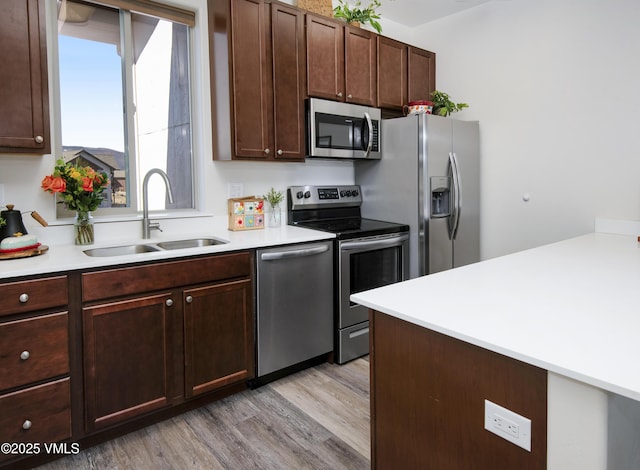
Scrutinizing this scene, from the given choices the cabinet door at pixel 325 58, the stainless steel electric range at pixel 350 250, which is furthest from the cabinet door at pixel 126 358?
the cabinet door at pixel 325 58

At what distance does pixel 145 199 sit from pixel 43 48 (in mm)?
887

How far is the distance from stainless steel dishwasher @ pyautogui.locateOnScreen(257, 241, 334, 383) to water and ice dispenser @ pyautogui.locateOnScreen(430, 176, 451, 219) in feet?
3.01

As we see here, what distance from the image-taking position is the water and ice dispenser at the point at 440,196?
3.08 meters

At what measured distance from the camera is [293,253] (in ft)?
8.23

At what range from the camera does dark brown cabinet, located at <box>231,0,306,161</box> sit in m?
2.62

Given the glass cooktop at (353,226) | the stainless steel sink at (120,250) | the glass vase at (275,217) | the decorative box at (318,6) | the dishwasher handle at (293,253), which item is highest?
the decorative box at (318,6)

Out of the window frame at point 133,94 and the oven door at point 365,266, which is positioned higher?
the window frame at point 133,94

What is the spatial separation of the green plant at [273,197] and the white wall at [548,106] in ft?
5.69

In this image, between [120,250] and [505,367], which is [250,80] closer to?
[120,250]

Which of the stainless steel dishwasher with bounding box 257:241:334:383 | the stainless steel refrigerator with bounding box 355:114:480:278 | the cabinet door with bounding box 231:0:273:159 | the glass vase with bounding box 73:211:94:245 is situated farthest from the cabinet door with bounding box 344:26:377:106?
the glass vase with bounding box 73:211:94:245

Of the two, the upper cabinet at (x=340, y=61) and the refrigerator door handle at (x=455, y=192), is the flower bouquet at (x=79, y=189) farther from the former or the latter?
the refrigerator door handle at (x=455, y=192)

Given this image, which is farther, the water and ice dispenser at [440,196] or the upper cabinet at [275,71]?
the water and ice dispenser at [440,196]

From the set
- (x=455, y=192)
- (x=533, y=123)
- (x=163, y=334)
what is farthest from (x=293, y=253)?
(x=533, y=123)

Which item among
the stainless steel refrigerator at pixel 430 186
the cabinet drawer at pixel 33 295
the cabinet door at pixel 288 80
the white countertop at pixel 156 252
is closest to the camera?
the cabinet drawer at pixel 33 295
